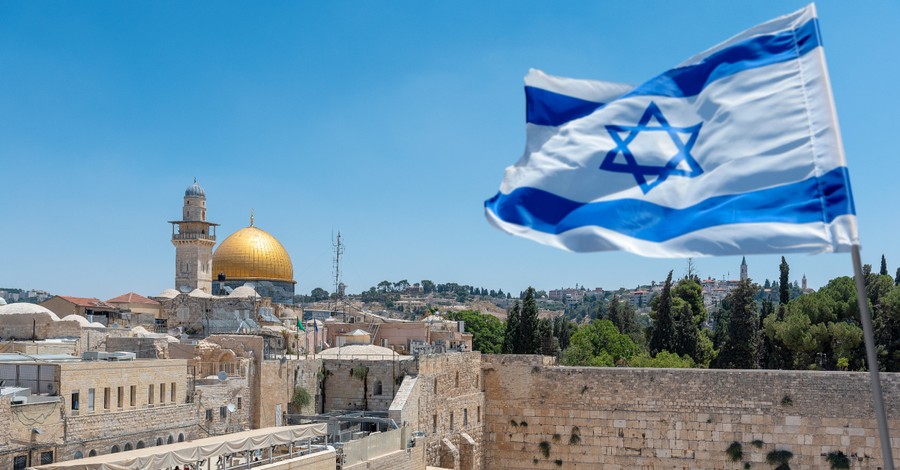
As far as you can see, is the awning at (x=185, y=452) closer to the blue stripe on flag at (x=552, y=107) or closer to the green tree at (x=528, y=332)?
the blue stripe on flag at (x=552, y=107)

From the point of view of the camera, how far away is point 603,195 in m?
7.22

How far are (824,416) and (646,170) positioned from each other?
66.9 ft

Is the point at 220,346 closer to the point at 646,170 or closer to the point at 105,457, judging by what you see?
the point at 105,457

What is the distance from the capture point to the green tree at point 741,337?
135 feet

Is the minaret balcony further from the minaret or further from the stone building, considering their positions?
the stone building

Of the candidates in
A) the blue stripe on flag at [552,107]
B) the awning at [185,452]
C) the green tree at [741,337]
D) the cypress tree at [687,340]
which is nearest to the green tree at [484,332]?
the cypress tree at [687,340]

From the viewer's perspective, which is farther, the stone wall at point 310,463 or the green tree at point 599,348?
the green tree at point 599,348

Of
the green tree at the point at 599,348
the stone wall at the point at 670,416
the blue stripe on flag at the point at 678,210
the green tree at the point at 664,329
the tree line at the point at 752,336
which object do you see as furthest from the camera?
the green tree at the point at 664,329

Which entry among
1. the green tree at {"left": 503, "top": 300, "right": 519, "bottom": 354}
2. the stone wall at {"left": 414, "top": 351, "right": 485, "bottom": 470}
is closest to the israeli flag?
the stone wall at {"left": 414, "top": 351, "right": 485, "bottom": 470}

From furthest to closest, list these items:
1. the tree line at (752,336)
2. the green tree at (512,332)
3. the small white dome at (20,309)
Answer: the green tree at (512,332) → the tree line at (752,336) → the small white dome at (20,309)

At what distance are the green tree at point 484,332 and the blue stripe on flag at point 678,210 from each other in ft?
185

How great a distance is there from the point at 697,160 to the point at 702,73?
0.69 meters

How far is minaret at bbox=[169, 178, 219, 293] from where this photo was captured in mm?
50375

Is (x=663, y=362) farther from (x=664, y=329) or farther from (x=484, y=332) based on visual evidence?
(x=484, y=332)
